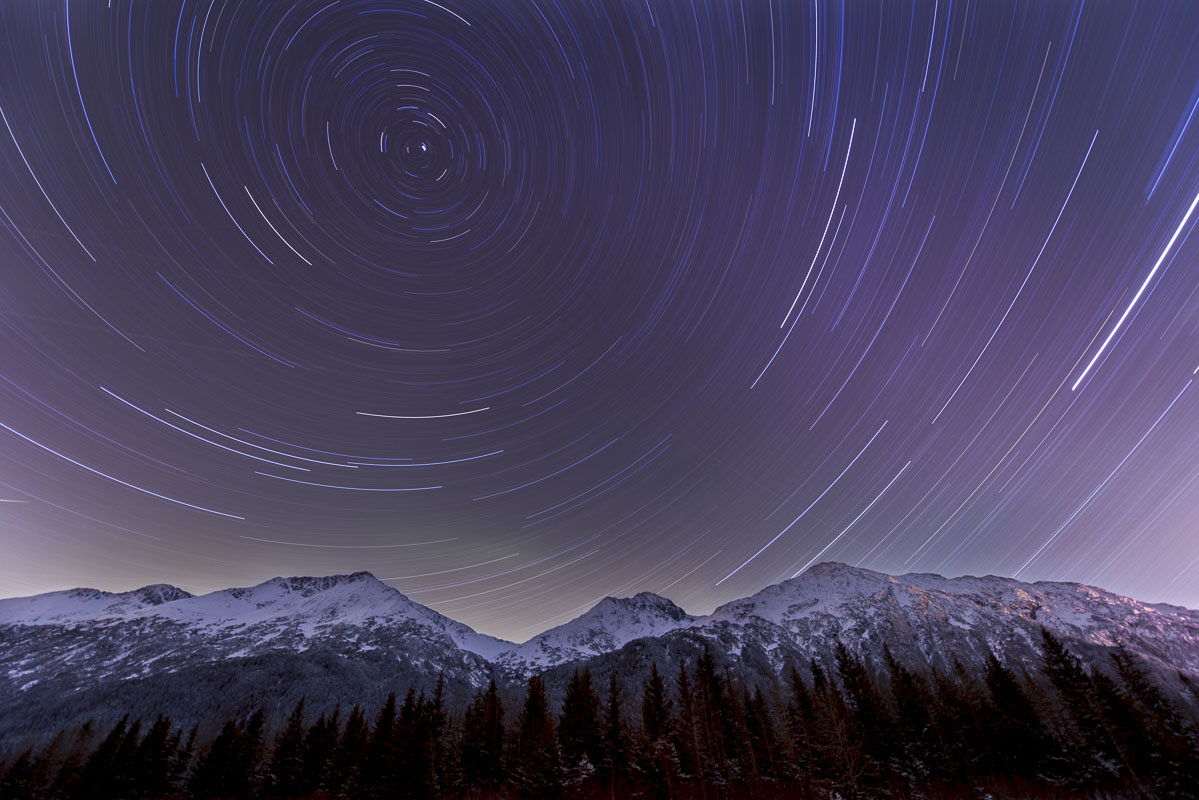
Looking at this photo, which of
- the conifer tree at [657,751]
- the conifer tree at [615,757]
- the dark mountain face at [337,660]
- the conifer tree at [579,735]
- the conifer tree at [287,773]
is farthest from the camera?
the dark mountain face at [337,660]

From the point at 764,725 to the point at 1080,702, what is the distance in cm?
2471

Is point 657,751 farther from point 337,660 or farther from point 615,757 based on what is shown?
point 337,660

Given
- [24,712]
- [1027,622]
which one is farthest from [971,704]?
[1027,622]

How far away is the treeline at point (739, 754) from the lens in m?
32.3

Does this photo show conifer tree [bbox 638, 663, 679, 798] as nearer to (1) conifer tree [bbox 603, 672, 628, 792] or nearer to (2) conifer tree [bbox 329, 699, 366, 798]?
(1) conifer tree [bbox 603, 672, 628, 792]

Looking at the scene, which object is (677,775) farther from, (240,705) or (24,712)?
(24,712)

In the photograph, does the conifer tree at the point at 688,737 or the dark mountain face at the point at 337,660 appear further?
the dark mountain face at the point at 337,660

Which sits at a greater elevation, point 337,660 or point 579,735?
point 337,660

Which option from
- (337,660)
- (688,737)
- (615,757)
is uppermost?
(337,660)

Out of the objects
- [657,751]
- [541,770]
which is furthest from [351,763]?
[657,751]

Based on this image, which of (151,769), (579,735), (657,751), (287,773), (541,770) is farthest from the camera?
(151,769)

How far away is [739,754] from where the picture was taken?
137 feet

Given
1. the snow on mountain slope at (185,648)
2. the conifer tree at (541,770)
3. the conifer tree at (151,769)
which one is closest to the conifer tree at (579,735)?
the conifer tree at (541,770)

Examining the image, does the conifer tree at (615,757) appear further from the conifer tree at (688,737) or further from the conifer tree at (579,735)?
the conifer tree at (688,737)
